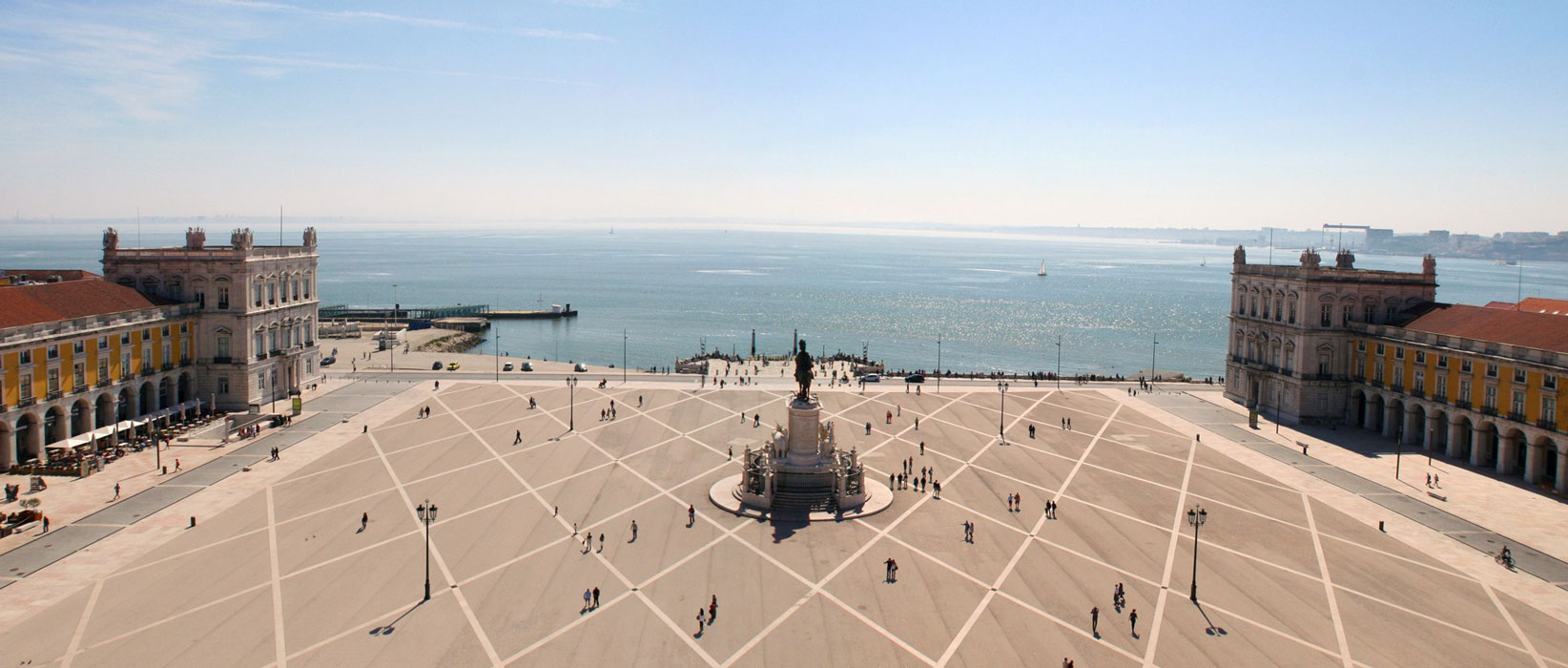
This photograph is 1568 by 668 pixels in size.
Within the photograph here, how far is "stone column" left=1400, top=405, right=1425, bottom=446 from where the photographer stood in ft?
195

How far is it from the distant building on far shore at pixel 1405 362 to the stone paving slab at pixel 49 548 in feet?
226

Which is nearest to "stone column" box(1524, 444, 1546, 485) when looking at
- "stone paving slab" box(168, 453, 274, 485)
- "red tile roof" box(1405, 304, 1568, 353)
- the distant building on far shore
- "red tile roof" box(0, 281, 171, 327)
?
the distant building on far shore

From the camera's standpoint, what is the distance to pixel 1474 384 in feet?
177

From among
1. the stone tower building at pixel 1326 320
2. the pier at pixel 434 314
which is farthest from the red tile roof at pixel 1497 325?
the pier at pixel 434 314

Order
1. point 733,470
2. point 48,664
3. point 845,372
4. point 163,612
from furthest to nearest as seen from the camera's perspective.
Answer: point 845,372
point 733,470
point 163,612
point 48,664

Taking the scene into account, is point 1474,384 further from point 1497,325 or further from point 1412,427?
point 1412,427

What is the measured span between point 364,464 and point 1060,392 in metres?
53.2

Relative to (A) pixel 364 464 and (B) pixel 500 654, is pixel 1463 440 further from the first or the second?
(A) pixel 364 464

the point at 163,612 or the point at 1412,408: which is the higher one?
the point at 1412,408

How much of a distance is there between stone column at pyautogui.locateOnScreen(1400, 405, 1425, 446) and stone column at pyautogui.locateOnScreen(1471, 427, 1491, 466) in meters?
5.76

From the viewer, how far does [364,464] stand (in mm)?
50781

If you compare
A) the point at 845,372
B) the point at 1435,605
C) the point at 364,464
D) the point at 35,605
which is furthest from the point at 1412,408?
the point at 35,605

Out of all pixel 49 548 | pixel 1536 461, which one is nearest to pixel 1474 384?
pixel 1536 461

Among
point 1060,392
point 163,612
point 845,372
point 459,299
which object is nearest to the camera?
point 163,612
